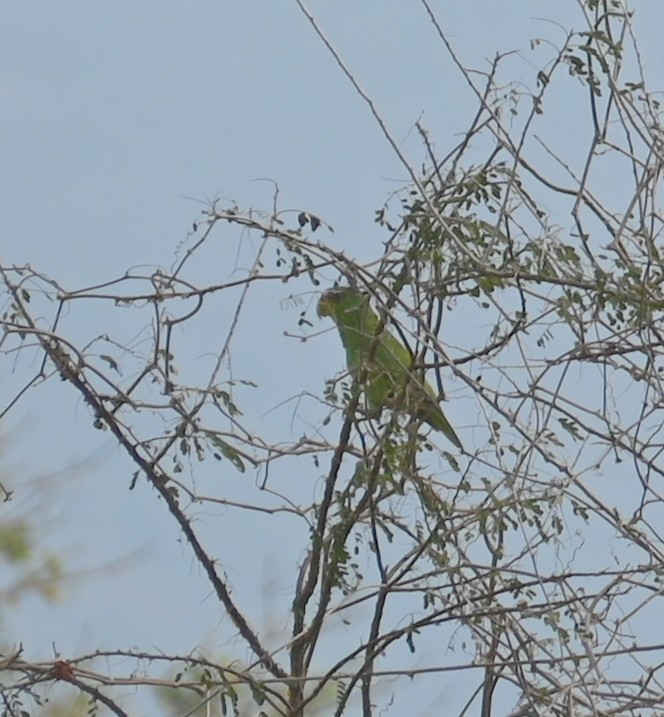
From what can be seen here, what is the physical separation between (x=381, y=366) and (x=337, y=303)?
22cm

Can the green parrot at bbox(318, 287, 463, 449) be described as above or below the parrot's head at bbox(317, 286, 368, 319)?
below

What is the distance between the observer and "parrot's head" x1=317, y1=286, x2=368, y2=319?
203 cm

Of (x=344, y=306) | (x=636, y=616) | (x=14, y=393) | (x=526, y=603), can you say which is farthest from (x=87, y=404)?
(x=636, y=616)

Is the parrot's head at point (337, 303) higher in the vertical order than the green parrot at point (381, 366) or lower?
higher

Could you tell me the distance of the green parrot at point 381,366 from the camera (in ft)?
6.00

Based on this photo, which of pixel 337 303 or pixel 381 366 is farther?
pixel 337 303

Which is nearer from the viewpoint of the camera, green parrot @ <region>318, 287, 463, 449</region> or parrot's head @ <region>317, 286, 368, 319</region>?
green parrot @ <region>318, 287, 463, 449</region>

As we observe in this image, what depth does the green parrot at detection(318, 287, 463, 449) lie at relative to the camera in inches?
72.0

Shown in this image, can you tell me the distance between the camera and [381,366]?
1861 millimetres

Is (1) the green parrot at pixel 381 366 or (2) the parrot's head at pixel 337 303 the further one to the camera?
(2) the parrot's head at pixel 337 303

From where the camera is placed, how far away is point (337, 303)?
205cm

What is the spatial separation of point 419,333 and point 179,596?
75cm

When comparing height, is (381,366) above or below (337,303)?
below

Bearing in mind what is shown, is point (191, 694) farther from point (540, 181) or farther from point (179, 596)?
point (540, 181)
